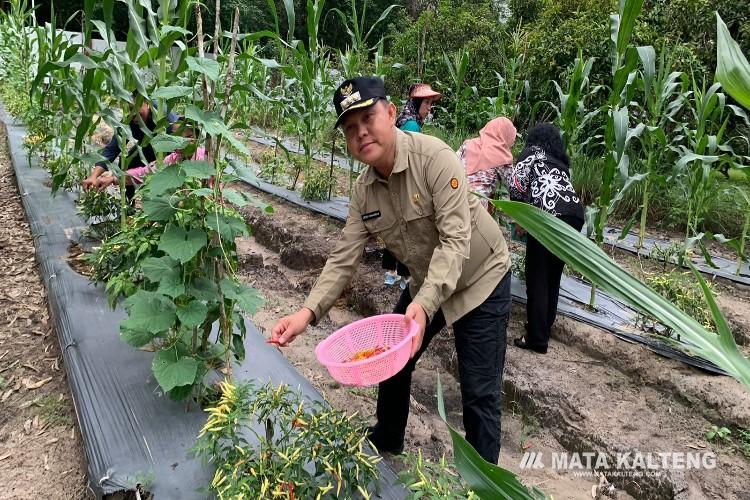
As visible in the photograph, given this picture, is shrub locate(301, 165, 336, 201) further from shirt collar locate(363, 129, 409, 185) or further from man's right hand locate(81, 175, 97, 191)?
shirt collar locate(363, 129, 409, 185)

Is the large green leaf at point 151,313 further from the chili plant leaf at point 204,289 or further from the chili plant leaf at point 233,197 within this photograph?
the chili plant leaf at point 233,197

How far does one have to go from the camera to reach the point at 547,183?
318 centimetres

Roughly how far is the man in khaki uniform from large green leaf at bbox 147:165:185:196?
22.1 inches

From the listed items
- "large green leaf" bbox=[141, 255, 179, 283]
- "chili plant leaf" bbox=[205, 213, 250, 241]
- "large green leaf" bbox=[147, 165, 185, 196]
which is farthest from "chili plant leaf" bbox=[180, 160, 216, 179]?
"large green leaf" bbox=[141, 255, 179, 283]

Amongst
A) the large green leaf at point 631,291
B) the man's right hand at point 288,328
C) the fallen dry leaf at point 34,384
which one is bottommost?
the fallen dry leaf at point 34,384

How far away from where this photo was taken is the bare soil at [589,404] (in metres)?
2.42

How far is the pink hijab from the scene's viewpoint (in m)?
3.47

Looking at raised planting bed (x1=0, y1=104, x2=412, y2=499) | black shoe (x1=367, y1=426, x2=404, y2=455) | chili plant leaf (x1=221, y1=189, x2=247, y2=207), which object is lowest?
→ black shoe (x1=367, y1=426, x2=404, y2=455)

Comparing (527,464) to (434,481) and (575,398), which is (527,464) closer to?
(575,398)

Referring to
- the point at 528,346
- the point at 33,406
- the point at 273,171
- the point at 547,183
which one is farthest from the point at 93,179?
the point at 273,171

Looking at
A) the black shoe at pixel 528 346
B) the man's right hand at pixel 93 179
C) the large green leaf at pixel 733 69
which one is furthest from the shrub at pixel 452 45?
the large green leaf at pixel 733 69

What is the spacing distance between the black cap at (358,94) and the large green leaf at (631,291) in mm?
1177

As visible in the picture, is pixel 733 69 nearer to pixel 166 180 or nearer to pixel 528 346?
pixel 166 180

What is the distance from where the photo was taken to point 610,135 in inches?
129
